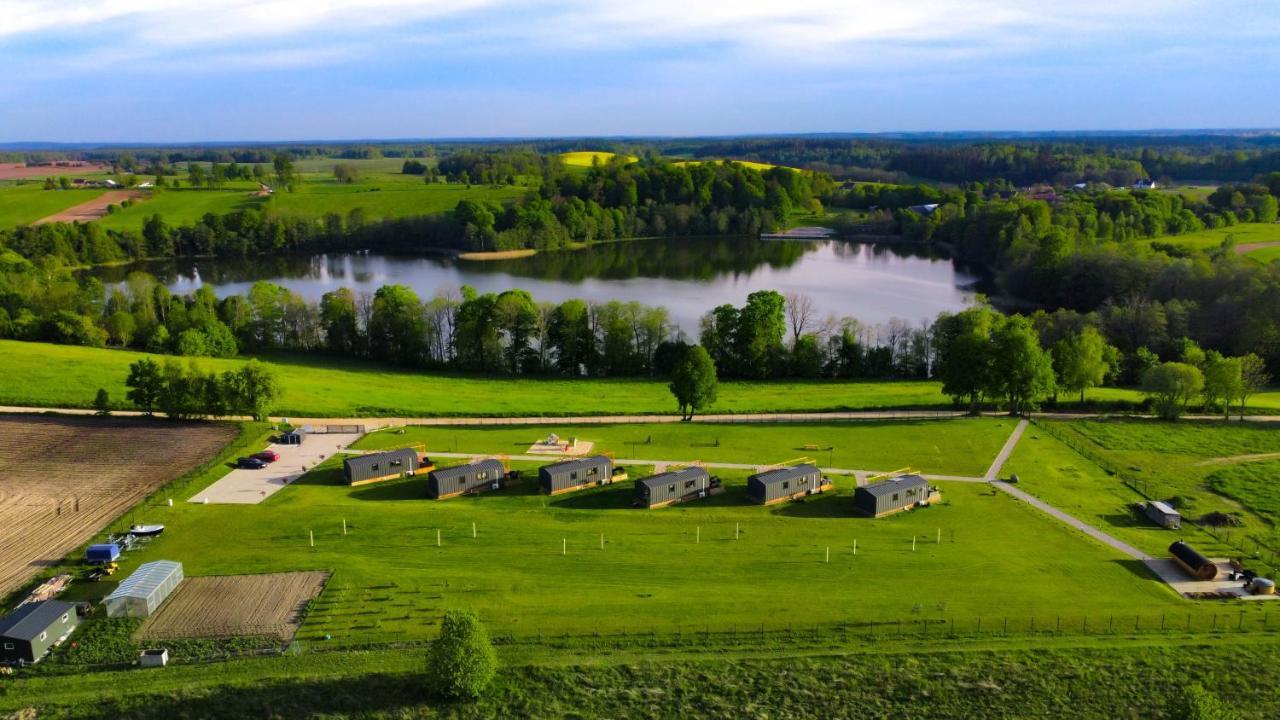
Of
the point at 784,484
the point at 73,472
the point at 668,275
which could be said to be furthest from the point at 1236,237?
the point at 73,472

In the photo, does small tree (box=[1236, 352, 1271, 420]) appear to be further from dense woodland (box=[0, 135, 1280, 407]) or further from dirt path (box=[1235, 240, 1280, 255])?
dirt path (box=[1235, 240, 1280, 255])

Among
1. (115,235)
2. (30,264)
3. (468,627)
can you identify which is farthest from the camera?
(115,235)

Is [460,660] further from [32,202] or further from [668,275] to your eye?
[32,202]

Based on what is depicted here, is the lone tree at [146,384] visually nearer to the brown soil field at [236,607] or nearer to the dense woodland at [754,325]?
the dense woodland at [754,325]

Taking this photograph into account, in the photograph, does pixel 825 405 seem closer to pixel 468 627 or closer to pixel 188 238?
pixel 468 627

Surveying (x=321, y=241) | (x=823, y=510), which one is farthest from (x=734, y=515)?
(x=321, y=241)

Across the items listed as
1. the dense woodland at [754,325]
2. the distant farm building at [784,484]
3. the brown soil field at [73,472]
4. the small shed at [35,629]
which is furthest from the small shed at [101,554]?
the dense woodland at [754,325]
